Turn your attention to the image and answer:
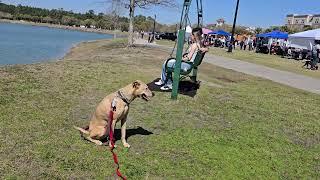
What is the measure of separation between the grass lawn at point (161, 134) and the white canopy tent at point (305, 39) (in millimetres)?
25015

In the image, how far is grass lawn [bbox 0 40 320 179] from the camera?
5.29 meters

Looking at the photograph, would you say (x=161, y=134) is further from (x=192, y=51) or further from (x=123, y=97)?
(x=192, y=51)

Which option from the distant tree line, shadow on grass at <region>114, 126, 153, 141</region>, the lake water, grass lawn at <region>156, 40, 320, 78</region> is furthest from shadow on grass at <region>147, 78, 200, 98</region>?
the distant tree line

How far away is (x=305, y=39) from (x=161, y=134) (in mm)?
32705

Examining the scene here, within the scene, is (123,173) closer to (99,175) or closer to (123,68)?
(99,175)

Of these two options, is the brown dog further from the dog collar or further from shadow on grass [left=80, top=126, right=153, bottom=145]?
shadow on grass [left=80, top=126, right=153, bottom=145]

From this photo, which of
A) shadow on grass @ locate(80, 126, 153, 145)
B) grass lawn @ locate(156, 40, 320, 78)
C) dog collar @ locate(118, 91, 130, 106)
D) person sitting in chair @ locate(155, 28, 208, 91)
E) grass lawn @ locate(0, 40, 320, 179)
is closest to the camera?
grass lawn @ locate(0, 40, 320, 179)

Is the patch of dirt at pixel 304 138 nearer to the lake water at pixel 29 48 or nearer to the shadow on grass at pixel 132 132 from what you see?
the shadow on grass at pixel 132 132

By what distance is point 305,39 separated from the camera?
36.6 meters

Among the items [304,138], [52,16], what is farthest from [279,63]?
[52,16]

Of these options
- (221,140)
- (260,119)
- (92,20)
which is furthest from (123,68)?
(92,20)

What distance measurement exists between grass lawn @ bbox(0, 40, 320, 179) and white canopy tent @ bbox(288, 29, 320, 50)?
2502 cm

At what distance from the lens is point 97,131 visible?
5871 mm

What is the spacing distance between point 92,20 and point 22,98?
585ft
